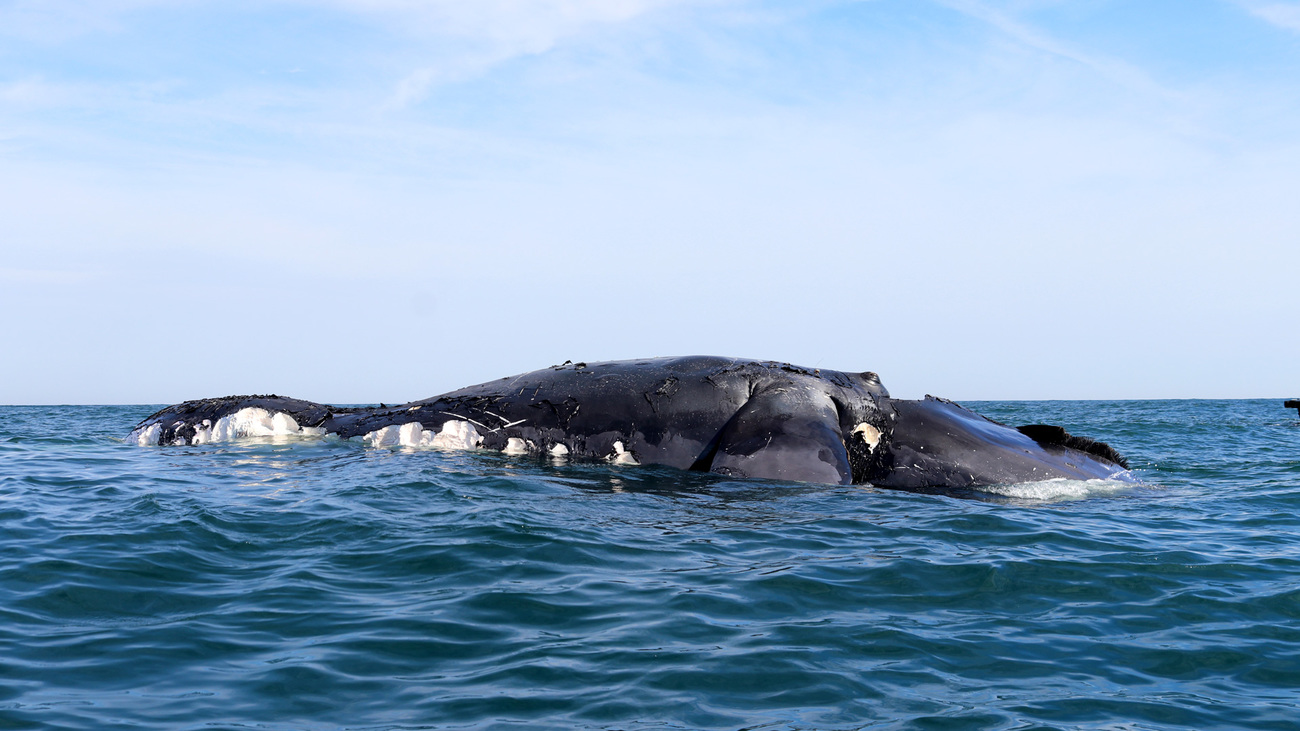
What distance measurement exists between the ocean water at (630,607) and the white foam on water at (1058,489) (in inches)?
11.5

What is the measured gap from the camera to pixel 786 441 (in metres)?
11.0

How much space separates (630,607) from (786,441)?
501 cm

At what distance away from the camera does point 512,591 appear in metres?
6.56

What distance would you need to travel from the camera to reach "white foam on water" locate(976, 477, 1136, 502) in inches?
441

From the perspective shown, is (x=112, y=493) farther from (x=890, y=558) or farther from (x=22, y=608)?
(x=890, y=558)

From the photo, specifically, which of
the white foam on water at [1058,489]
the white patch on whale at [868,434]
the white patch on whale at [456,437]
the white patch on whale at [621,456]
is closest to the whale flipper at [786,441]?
the white patch on whale at [868,434]

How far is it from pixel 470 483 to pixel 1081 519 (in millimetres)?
6388

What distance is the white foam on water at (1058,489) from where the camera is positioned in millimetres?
11211

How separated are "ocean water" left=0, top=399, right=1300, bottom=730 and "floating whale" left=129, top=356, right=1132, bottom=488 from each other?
0.68 metres

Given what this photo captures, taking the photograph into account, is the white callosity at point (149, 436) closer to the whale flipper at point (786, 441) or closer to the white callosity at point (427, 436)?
the white callosity at point (427, 436)

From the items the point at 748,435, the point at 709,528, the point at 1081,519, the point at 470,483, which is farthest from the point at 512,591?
the point at 1081,519

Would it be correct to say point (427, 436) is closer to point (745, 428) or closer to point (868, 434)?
point (745, 428)

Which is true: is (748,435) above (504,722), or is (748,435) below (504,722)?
above

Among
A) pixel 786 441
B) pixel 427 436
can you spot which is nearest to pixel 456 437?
pixel 427 436
